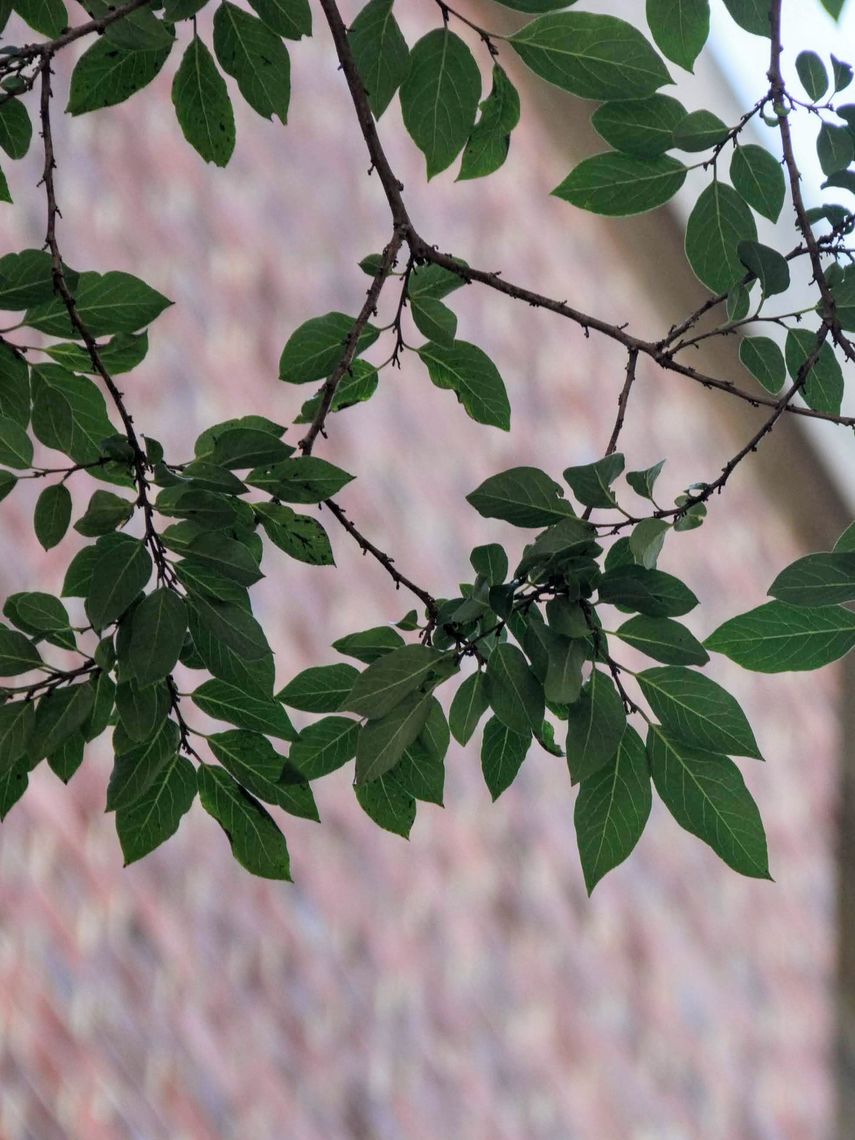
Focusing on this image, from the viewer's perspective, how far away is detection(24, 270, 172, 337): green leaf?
0.53 m

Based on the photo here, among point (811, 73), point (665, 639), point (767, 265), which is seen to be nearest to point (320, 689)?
point (665, 639)

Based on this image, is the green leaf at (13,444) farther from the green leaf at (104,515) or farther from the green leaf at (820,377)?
the green leaf at (820,377)

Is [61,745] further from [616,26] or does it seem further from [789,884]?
[789,884]

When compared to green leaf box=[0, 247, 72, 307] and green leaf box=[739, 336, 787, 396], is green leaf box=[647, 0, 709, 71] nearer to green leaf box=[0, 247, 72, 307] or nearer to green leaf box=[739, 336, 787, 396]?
green leaf box=[739, 336, 787, 396]

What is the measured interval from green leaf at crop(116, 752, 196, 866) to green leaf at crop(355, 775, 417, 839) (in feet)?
0.22

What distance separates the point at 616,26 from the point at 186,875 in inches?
42.9

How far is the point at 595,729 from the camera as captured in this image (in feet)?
1.44

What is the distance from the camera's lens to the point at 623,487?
1938mm

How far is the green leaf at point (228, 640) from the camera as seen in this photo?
44 centimetres

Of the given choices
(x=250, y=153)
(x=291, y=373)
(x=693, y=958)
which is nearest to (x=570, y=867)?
(x=693, y=958)

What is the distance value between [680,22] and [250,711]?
343 mm

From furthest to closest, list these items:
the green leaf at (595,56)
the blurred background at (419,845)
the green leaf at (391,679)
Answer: the blurred background at (419,845) → the green leaf at (595,56) → the green leaf at (391,679)

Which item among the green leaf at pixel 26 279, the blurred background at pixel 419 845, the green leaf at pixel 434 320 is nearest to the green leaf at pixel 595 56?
the green leaf at pixel 434 320

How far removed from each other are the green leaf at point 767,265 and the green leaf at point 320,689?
217 millimetres
